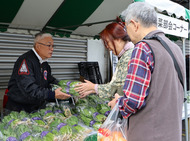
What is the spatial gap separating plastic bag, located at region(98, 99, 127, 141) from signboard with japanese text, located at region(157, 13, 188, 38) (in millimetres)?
1454

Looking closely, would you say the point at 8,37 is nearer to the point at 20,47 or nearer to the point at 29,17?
the point at 20,47

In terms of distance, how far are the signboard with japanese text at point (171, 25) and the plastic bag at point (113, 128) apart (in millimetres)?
1454

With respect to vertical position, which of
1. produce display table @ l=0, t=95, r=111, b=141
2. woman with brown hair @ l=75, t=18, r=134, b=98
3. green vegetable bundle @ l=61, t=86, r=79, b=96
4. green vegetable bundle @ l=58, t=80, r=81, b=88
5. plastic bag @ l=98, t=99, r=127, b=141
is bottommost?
produce display table @ l=0, t=95, r=111, b=141

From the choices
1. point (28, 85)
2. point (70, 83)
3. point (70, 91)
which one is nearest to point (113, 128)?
point (70, 91)

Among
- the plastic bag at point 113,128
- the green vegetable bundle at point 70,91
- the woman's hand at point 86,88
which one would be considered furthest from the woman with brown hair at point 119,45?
the green vegetable bundle at point 70,91

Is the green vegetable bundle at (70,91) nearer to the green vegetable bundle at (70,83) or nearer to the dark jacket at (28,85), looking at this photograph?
the green vegetable bundle at (70,83)

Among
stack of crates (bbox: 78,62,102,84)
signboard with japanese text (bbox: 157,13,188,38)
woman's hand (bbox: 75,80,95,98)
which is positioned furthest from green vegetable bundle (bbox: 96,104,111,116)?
stack of crates (bbox: 78,62,102,84)

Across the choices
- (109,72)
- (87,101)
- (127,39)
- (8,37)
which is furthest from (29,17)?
(109,72)

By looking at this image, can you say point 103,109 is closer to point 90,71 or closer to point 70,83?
point 70,83

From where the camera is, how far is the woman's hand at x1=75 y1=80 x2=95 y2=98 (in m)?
2.01

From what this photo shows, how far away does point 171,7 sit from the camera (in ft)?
7.76

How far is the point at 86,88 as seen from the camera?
80.1 inches

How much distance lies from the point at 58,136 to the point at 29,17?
2.39 m

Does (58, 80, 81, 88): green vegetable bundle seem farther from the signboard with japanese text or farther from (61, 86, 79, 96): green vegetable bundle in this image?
the signboard with japanese text
